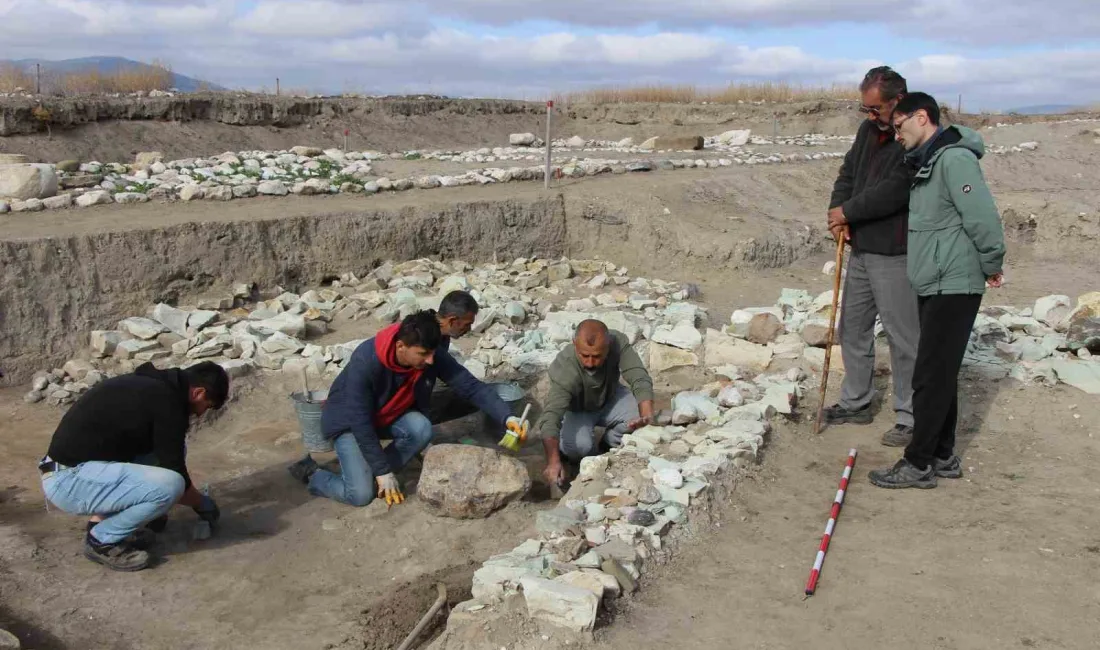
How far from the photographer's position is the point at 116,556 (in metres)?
4.17

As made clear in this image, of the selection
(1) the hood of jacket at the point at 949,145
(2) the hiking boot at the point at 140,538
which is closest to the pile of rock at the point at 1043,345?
(1) the hood of jacket at the point at 949,145

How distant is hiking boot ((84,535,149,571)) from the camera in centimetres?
416

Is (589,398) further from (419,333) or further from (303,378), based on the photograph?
(303,378)

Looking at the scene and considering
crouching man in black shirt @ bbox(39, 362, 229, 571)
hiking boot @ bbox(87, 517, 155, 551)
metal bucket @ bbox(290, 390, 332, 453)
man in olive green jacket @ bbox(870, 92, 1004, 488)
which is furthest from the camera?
metal bucket @ bbox(290, 390, 332, 453)

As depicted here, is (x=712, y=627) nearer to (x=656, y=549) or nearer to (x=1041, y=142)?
(x=656, y=549)

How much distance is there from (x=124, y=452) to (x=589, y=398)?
2.53m

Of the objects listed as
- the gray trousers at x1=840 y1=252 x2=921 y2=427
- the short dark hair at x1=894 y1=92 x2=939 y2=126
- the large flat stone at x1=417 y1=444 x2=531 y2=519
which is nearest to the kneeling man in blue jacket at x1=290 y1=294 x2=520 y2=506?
the large flat stone at x1=417 y1=444 x2=531 y2=519

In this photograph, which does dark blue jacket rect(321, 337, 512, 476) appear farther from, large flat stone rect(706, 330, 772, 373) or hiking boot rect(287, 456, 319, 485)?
large flat stone rect(706, 330, 772, 373)

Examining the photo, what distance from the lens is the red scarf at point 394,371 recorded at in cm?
473

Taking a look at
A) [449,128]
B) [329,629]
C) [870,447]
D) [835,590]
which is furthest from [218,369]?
[449,128]

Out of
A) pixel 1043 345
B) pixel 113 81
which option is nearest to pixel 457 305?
pixel 1043 345

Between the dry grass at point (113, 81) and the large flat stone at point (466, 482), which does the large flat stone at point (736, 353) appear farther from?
the dry grass at point (113, 81)

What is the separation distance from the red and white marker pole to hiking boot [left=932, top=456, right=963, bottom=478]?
0.40 m

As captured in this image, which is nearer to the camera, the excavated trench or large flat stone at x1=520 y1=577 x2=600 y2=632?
large flat stone at x1=520 y1=577 x2=600 y2=632
